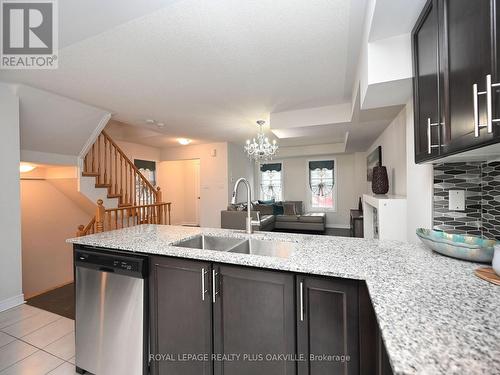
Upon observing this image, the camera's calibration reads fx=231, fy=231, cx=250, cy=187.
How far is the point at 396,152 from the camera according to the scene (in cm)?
302

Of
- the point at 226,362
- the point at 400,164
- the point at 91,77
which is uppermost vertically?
the point at 91,77

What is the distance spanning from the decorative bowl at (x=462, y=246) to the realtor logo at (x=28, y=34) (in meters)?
2.73

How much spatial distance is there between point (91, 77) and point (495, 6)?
10.1 feet

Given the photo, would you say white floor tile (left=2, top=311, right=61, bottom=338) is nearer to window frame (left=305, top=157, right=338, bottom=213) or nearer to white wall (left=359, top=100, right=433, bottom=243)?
white wall (left=359, top=100, right=433, bottom=243)

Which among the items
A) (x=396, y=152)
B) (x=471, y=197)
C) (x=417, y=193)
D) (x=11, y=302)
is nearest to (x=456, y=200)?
(x=471, y=197)

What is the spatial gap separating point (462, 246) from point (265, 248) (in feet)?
3.64

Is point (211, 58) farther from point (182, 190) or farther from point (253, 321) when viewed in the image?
point (182, 190)

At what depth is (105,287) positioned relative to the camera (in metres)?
1.52

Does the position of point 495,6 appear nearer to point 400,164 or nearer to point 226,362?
point 226,362

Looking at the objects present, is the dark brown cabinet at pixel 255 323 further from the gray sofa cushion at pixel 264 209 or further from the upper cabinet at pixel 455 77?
the gray sofa cushion at pixel 264 209

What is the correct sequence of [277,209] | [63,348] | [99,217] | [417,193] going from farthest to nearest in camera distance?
[277,209], [99,217], [63,348], [417,193]

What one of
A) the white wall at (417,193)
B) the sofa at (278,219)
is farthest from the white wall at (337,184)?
the white wall at (417,193)

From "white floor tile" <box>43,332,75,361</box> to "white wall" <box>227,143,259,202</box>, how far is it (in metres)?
4.30

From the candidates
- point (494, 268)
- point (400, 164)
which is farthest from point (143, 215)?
point (494, 268)
